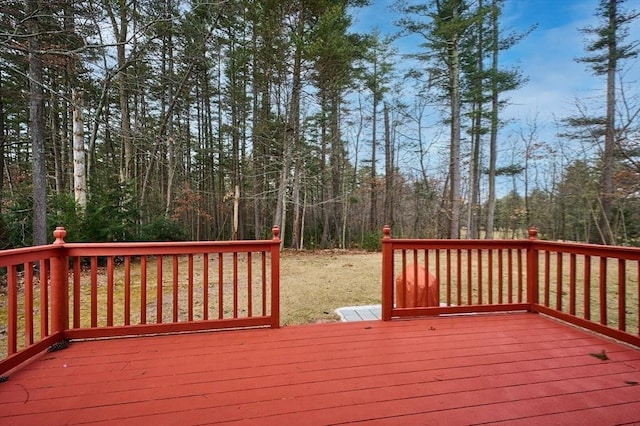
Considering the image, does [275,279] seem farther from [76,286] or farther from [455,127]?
[455,127]

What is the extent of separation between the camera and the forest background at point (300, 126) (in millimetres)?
6849

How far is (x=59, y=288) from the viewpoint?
239cm

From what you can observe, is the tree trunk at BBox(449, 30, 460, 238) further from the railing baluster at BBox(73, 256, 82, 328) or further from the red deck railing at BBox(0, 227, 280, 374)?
the railing baluster at BBox(73, 256, 82, 328)

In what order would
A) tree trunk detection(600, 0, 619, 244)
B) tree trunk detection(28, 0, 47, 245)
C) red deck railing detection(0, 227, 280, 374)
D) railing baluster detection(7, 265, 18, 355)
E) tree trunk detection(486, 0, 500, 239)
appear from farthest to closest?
tree trunk detection(486, 0, 500, 239) < tree trunk detection(600, 0, 619, 244) < tree trunk detection(28, 0, 47, 245) < red deck railing detection(0, 227, 280, 374) < railing baluster detection(7, 265, 18, 355)

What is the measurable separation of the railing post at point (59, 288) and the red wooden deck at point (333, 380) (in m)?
0.24

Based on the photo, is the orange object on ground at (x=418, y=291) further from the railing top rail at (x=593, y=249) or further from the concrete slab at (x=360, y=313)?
the railing top rail at (x=593, y=249)

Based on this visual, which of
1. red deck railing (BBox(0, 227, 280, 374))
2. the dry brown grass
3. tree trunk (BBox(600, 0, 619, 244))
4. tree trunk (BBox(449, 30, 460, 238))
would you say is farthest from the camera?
tree trunk (BBox(449, 30, 460, 238))

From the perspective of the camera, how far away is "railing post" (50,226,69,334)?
238 cm

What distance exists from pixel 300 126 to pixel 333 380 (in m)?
9.02

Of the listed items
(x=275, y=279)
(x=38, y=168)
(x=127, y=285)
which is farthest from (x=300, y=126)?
(x=127, y=285)

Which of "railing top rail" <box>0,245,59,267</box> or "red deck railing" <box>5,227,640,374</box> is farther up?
"railing top rail" <box>0,245,59,267</box>

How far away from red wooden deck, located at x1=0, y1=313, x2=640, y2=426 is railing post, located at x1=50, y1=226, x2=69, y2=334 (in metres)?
0.24

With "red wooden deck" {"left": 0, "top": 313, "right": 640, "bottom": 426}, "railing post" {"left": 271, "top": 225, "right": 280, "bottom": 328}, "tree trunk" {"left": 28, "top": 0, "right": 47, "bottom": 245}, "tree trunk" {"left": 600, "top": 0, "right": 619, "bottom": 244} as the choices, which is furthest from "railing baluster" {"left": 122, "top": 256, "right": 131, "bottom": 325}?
"tree trunk" {"left": 600, "top": 0, "right": 619, "bottom": 244}

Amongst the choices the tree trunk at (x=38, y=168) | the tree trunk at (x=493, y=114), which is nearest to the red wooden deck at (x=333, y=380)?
the tree trunk at (x=38, y=168)
